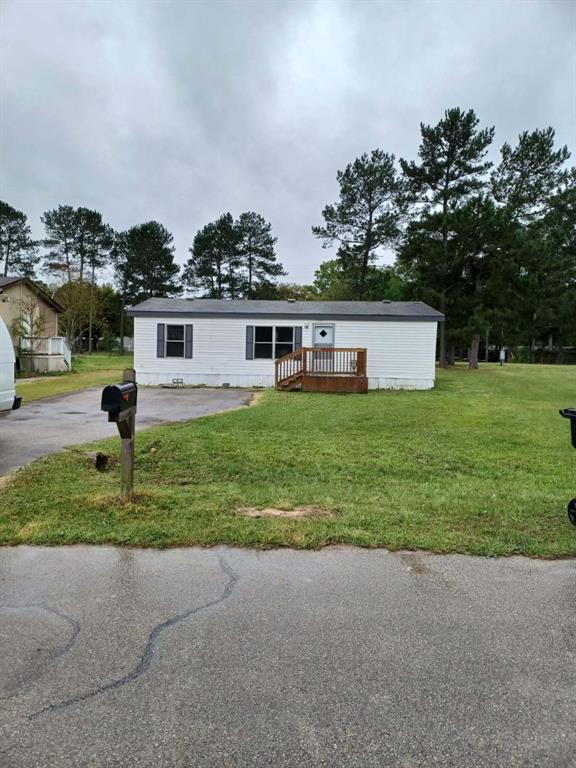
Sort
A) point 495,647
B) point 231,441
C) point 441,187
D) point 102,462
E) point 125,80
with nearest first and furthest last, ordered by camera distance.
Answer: point 495,647 < point 102,462 < point 231,441 < point 125,80 < point 441,187

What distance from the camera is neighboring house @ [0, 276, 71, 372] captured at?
20.7m

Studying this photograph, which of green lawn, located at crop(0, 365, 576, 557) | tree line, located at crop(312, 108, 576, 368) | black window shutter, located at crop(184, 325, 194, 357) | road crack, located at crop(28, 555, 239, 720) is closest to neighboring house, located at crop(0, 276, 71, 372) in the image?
black window shutter, located at crop(184, 325, 194, 357)

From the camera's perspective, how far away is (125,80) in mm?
14648

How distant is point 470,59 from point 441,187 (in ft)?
63.2

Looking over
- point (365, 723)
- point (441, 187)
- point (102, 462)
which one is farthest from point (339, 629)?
point (441, 187)

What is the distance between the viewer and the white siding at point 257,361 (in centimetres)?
1705

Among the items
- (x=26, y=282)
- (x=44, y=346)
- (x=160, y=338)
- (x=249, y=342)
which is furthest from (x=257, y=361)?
(x=26, y=282)

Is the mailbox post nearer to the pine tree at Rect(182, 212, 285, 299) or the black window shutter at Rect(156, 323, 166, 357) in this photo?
the black window shutter at Rect(156, 323, 166, 357)

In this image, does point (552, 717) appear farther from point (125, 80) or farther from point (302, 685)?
point (125, 80)

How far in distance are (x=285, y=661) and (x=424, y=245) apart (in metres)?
28.6

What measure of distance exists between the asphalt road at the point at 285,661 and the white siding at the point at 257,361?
46.6 feet

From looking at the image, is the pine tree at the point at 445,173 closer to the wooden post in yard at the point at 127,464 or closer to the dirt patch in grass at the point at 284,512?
the dirt patch in grass at the point at 284,512

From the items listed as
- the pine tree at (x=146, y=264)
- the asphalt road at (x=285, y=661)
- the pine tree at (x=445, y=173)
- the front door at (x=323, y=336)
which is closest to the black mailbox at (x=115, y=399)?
the asphalt road at (x=285, y=661)

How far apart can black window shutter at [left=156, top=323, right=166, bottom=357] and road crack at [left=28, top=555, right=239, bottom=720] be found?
49.6 feet
